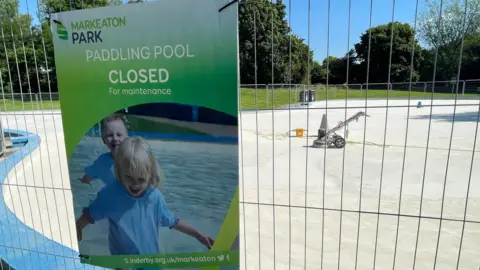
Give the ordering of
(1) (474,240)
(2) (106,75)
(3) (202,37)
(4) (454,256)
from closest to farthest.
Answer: (3) (202,37) → (2) (106,75) → (4) (454,256) → (1) (474,240)

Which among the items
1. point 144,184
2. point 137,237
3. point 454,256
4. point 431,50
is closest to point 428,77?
point 431,50

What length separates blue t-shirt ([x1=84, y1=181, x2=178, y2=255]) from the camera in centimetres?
209

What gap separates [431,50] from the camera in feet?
7.13

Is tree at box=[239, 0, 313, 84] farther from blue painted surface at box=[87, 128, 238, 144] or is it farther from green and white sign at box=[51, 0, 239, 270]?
blue painted surface at box=[87, 128, 238, 144]

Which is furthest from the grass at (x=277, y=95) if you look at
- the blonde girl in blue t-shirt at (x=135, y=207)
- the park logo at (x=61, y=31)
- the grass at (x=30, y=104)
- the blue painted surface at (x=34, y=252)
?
the blue painted surface at (x=34, y=252)

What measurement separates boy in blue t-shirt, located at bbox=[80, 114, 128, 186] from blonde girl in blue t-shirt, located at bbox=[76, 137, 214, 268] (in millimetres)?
40

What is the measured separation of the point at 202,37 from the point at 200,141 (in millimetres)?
624

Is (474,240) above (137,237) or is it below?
below

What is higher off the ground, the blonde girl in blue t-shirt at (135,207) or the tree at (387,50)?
the tree at (387,50)

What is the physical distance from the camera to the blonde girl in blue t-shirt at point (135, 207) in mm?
2041

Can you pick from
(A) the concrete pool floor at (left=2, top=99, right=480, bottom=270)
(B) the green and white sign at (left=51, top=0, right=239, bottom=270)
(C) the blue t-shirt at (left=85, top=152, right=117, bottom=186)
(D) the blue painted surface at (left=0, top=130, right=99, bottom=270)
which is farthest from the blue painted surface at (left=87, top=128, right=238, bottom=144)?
(D) the blue painted surface at (left=0, top=130, right=99, bottom=270)

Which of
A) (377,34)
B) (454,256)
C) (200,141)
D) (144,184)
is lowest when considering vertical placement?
(454,256)

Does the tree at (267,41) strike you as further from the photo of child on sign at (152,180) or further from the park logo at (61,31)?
the park logo at (61,31)

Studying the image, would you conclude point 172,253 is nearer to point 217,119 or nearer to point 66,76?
point 217,119
